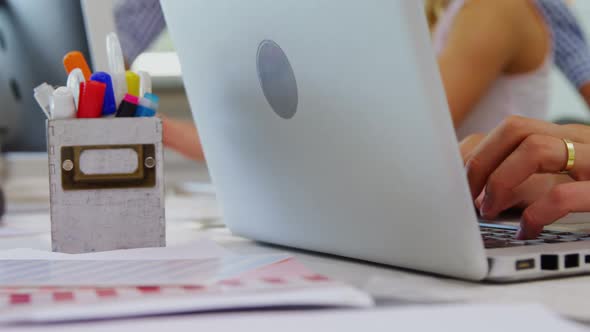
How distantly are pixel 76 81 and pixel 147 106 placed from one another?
0.06m

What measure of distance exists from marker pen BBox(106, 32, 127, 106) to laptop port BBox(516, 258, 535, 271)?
1.11 ft

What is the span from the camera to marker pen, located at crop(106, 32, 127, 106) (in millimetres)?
594

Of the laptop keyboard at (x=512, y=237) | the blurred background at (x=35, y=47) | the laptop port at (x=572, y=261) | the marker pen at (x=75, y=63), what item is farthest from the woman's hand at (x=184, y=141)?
the laptop port at (x=572, y=261)

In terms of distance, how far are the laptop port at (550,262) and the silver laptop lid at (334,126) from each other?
0.17ft

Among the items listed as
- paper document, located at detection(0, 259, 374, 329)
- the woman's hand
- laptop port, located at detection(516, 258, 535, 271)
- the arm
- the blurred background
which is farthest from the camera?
the woman's hand

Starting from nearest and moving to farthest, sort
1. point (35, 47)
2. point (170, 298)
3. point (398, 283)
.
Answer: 1. point (170, 298)
2. point (398, 283)
3. point (35, 47)

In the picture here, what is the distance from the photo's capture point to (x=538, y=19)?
3.65 feet

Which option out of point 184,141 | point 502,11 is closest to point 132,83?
point 184,141

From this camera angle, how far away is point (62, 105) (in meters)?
0.57

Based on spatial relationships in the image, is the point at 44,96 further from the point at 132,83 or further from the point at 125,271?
the point at 125,271

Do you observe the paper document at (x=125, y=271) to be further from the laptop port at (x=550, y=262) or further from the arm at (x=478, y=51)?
the arm at (x=478, y=51)

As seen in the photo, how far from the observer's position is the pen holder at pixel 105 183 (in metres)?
0.57

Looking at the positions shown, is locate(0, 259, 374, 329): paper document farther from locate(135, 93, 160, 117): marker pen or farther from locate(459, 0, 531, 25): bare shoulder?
locate(459, 0, 531, 25): bare shoulder

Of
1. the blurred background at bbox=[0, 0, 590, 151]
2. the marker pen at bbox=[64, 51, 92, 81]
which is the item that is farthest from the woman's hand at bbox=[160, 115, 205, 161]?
the marker pen at bbox=[64, 51, 92, 81]
